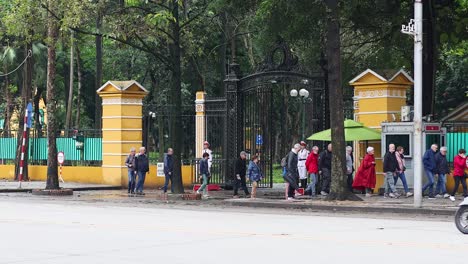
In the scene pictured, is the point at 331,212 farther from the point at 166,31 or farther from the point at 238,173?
the point at 166,31

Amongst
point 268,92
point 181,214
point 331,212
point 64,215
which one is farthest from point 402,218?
point 268,92

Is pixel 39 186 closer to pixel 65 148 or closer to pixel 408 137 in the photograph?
pixel 65 148

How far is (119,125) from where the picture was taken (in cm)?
3778

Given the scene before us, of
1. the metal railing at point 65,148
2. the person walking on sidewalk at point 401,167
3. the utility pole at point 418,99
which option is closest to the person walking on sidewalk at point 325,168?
the person walking on sidewalk at point 401,167

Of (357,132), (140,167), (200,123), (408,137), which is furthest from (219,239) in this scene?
(200,123)

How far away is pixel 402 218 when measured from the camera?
22906 mm

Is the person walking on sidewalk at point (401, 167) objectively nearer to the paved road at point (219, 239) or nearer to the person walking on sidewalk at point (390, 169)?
the person walking on sidewalk at point (390, 169)

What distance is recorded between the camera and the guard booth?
2936cm

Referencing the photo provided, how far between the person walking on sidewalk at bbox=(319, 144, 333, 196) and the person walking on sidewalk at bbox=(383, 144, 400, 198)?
1953mm

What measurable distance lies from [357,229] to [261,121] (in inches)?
619

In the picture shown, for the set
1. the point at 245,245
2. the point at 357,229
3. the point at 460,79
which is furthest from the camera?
the point at 460,79

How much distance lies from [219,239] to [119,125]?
21.8 m

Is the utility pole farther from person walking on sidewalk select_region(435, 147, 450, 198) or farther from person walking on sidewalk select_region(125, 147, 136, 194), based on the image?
person walking on sidewalk select_region(125, 147, 136, 194)

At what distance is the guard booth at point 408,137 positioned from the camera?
2936 centimetres
